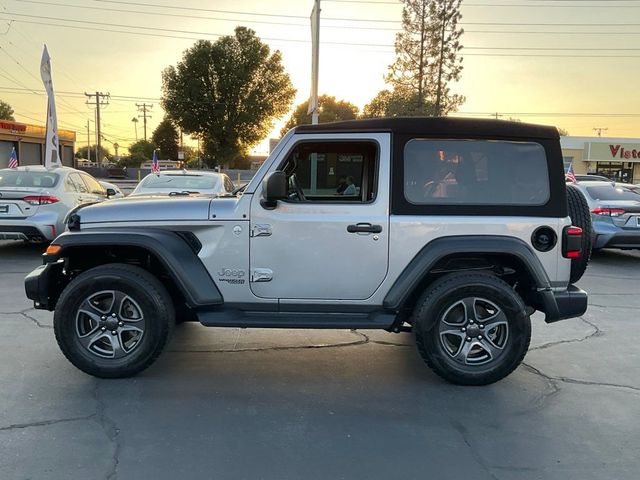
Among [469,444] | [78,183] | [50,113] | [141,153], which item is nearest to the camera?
[469,444]

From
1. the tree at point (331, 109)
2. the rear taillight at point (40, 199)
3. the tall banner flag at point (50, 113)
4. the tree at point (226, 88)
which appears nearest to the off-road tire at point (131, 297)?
the rear taillight at point (40, 199)

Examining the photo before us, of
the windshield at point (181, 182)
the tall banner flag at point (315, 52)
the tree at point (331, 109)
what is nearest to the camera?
the windshield at point (181, 182)

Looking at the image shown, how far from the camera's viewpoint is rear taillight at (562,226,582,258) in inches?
165

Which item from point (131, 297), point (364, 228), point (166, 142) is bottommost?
point (131, 297)

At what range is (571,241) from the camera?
165 inches

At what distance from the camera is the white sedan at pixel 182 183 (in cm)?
948

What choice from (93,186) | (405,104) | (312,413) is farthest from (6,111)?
(312,413)

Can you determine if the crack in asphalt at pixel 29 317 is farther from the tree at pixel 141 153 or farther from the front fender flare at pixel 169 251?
the tree at pixel 141 153

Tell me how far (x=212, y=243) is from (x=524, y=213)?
2.43 metres

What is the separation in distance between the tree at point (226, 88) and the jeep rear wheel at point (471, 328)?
4406cm

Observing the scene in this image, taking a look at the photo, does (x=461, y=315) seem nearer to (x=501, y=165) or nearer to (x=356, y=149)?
(x=501, y=165)

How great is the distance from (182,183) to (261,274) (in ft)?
20.2

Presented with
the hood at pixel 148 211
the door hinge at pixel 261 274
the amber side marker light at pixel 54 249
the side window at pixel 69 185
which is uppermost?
the side window at pixel 69 185

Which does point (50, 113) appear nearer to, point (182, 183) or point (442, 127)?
point (182, 183)
